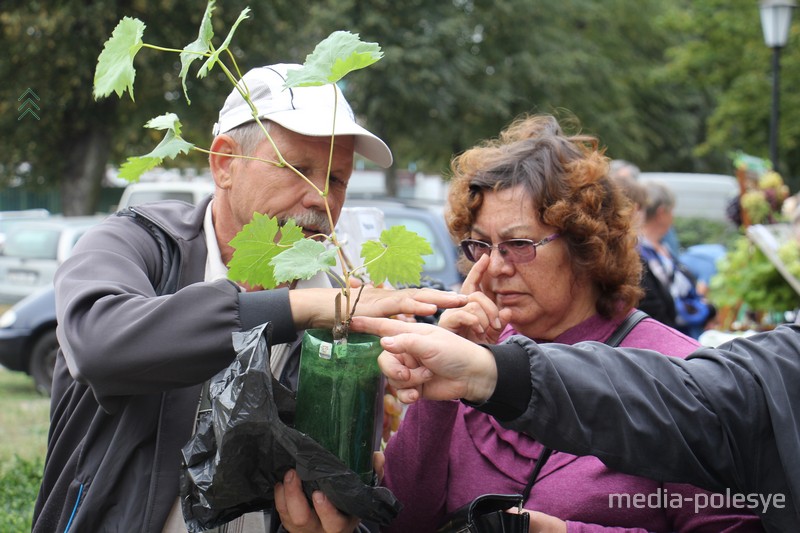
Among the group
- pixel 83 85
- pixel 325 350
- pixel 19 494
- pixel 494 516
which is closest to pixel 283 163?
pixel 325 350

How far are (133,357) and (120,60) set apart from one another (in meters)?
0.59

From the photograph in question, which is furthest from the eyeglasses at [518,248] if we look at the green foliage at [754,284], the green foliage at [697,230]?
the green foliage at [697,230]

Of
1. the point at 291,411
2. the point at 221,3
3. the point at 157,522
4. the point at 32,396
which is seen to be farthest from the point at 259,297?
the point at 221,3

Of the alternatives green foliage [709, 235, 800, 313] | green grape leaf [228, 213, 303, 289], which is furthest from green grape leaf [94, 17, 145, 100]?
green foliage [709, 235, 800, 313]

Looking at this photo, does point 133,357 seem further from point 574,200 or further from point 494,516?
point 574,200

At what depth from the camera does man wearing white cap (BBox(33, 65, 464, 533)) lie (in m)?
1.75

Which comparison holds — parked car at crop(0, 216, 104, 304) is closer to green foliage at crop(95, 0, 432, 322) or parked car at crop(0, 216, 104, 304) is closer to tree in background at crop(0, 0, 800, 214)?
tree in background at crop(0, 0, 800, 214)

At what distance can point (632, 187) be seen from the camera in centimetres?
600

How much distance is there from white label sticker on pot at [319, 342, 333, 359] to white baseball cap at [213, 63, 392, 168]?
0.56 meters

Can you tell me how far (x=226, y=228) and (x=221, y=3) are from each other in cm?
1601

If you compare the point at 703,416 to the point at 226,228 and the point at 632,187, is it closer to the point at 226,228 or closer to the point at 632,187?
the point at 226,228

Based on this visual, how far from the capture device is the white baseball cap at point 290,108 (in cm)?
210

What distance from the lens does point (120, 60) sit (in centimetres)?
176

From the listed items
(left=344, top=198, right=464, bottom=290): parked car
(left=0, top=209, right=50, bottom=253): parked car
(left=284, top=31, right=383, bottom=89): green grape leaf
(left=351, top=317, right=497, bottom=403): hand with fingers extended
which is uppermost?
(left=284, top=31, right=383, bottom=89): green grape leaf
